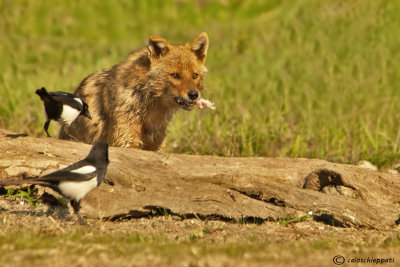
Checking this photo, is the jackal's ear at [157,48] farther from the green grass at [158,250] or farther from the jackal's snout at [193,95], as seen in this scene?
the green grass at [158,250]

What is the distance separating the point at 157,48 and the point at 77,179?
283cm

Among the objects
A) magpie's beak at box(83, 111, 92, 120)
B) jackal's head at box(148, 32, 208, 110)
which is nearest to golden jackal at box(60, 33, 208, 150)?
jackal's head at box(148, 32, 208, 110)

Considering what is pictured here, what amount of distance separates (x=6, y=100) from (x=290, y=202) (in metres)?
6.41

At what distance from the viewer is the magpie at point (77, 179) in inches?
187

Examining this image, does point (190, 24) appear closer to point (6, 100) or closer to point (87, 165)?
point (6, 100)

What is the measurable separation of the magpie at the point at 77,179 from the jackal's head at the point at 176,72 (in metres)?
1.91

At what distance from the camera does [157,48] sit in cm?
703

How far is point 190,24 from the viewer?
19625 mm

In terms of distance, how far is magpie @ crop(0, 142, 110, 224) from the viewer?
476cm

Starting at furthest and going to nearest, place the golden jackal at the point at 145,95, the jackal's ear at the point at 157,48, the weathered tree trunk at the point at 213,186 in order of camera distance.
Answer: the jackal's ear at the point at 157,48
the golden jackal at the point at 145,95
the weathered tree trunk at the point at 213,186

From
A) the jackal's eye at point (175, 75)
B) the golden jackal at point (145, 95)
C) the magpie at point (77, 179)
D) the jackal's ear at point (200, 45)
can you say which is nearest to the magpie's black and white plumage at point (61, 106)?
the golden jackal at point (145, 95)

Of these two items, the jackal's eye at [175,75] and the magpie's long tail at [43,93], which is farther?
the jackal's eye at [175,75]

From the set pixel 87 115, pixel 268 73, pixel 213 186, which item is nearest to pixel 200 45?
pixel 87 115

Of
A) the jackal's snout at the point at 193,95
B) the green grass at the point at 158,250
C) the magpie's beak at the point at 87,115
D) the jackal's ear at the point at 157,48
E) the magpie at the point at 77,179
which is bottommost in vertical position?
the green grass at the point at 158,250
